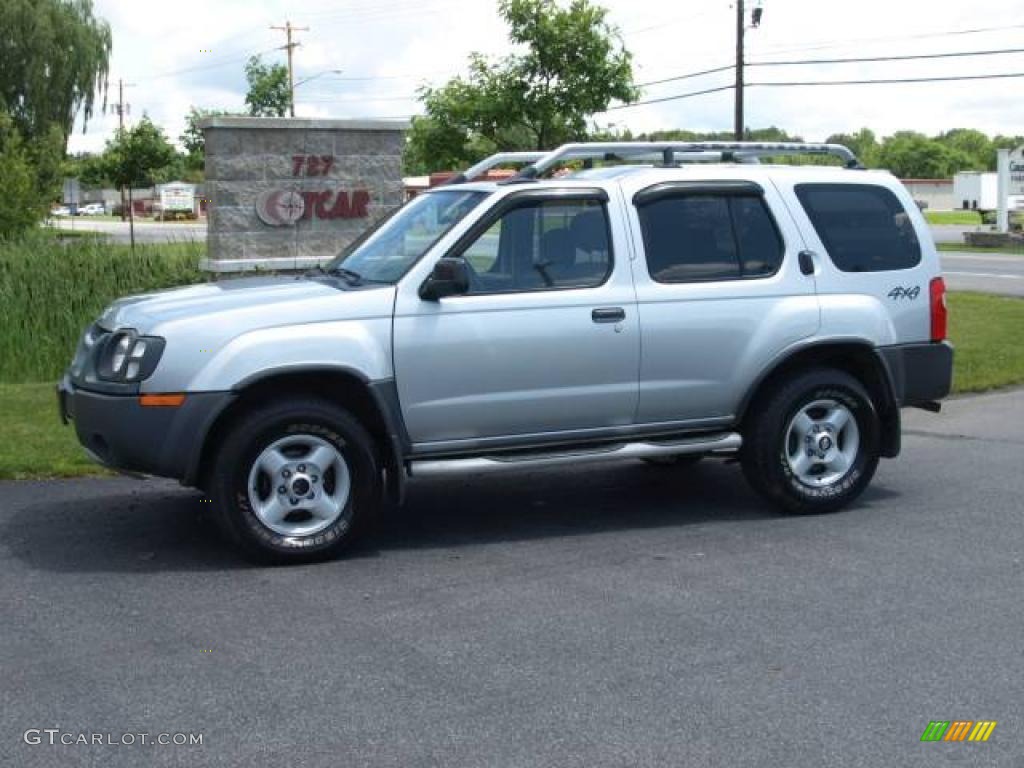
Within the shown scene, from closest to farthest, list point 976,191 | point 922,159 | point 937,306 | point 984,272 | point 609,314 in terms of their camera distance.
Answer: point 609,314 → point 937,306 → point 984,272 → point 976,191 → point 922,159

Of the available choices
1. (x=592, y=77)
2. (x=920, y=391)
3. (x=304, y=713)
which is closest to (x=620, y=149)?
(x=920, y=391)

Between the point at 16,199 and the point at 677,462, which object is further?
the point at 16,199

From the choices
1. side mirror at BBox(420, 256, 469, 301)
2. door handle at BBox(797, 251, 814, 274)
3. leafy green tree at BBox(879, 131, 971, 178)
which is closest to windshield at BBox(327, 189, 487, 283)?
side mirror at BBox(420, 256, 469, 301)

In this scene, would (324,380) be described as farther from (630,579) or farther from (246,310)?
(630,579)

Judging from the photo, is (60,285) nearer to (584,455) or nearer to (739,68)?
(584,455)

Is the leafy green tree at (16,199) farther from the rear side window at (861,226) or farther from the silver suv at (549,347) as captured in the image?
the rear side window at (861,226)

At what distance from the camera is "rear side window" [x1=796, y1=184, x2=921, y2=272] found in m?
7.93

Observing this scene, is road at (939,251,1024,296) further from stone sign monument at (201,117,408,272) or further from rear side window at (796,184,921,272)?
rear side window at (796,184,921,272)

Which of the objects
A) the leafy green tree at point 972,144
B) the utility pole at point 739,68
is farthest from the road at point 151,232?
the leafy green tree at point 972,144

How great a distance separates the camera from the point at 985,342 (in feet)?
49.4

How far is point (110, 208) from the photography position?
397ft

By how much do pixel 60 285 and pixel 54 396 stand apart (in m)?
3.65

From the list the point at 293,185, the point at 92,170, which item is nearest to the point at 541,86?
the point at 293,185

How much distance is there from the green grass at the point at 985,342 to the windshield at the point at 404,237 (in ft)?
21.3
